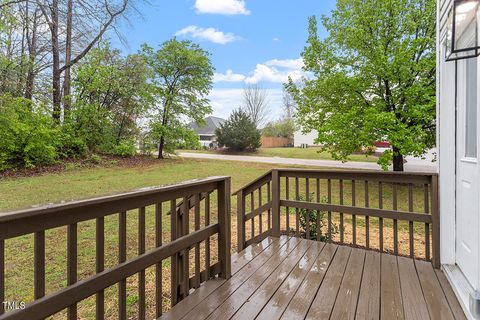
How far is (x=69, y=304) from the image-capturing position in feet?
3.95

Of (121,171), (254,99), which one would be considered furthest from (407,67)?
(254,99)

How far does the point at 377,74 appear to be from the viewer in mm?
7039

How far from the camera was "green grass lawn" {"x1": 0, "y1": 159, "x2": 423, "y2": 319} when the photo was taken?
9.16 ft

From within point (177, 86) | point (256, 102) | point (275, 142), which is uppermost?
point (256, 102)

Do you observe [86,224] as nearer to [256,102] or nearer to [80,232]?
[80,232]

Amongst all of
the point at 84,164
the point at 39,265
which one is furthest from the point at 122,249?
the point at 84,164

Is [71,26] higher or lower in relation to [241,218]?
higher

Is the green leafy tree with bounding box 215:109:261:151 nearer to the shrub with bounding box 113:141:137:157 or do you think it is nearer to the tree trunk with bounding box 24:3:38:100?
the shrub with bounding box 113:141:137:157

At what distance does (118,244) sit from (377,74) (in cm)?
733

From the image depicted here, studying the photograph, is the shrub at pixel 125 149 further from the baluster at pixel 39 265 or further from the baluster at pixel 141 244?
the baluster at pixel 39 265

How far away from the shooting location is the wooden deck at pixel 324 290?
1826 mm

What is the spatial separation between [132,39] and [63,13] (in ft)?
8.93

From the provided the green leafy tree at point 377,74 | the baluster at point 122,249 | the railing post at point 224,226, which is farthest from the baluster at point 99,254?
the green leafy tree at point 377,74

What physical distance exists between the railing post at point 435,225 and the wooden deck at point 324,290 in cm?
9
